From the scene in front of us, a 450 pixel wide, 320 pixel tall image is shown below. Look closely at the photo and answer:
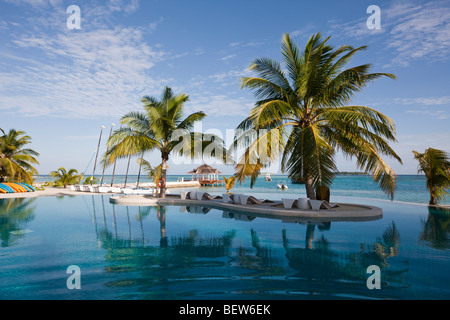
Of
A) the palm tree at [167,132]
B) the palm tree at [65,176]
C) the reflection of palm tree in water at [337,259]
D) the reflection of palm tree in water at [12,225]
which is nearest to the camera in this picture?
the reflection of palm tree in water at [337,259]

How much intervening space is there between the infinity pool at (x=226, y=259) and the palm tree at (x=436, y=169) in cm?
487

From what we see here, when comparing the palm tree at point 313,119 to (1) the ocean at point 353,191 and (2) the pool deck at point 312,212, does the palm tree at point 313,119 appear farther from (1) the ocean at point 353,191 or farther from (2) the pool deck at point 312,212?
Result: (1) the ocean at point 353,191

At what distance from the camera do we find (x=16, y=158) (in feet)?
82.6

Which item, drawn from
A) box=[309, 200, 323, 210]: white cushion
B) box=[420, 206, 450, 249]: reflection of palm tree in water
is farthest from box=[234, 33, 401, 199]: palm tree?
box=[420, 206, 450, 249]: reflection of palm tree in water

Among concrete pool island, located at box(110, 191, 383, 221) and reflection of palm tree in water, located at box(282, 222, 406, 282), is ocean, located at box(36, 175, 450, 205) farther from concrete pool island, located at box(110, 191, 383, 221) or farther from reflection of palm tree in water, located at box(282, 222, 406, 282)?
reflection of palm tree in water, located at box(282, 222, 406, 282)

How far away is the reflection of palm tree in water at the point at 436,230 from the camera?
21.0 ft

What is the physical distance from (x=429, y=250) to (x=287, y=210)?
4.94m

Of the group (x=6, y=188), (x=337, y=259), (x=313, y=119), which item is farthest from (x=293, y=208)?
(x=6, y=188)

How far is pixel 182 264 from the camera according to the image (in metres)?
5.00

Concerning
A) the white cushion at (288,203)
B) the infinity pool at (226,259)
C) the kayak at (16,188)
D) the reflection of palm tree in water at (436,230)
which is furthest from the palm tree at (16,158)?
the reflection of palm tree in water at (436,230)

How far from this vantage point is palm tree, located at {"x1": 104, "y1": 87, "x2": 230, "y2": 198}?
48.7 ft

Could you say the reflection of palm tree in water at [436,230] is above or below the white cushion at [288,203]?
below

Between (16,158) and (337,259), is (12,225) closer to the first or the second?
(337,259)

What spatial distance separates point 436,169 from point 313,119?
7.10m
